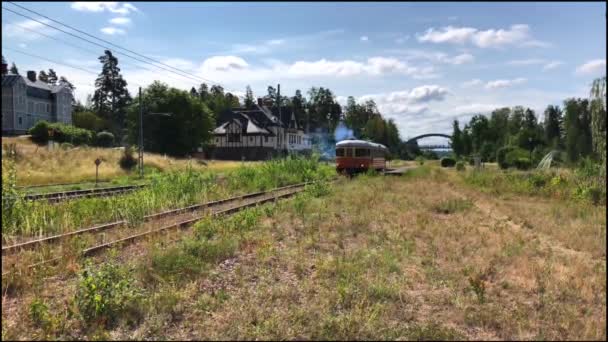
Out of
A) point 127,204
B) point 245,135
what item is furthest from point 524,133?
point 127,204

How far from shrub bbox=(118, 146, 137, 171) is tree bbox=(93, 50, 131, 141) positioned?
179 feet

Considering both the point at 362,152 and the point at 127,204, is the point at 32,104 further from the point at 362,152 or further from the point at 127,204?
the point at 127,204

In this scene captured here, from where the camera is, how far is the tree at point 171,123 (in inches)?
2373

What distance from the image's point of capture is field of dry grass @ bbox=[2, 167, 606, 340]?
4.75 m

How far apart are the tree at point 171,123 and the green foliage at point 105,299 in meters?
56.6

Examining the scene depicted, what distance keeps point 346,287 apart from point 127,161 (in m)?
35.3

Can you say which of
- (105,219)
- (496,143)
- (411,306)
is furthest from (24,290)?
(496,143)

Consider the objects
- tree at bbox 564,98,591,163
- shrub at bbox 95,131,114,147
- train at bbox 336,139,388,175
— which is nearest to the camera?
train at bbox 336,139,388,175

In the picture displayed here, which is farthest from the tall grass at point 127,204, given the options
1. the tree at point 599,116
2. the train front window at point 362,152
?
the tree at point 599,116

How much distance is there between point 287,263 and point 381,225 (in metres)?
4.04

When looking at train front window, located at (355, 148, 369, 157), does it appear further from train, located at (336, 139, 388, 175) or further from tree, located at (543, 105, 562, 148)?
tree, located at (543, 105, 562, 148)

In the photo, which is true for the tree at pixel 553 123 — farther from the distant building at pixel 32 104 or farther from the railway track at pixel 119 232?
the railway track at pixel 119 232

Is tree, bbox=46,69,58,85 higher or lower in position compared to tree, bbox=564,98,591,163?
higher

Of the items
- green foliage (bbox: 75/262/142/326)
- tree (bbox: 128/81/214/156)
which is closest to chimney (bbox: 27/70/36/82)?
tree (bbox: 128/81/214/156)
